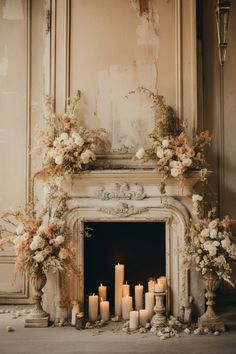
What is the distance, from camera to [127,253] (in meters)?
5.52

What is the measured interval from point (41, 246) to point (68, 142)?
955mm

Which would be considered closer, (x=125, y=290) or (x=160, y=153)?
(x=160, y=153)

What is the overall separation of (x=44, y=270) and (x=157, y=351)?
4.13ft

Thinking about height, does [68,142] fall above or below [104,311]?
above

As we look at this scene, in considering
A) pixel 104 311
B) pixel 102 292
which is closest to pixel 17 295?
pixel 102 292

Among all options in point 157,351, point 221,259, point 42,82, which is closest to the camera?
point 157,351

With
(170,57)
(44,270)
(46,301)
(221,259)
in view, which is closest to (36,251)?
(44,270)

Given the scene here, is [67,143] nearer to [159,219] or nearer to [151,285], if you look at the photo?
[159,219]

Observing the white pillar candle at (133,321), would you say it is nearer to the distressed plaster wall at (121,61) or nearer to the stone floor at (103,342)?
the stone floor at (103,342)

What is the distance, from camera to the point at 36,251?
183 inches

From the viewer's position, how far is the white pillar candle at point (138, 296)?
5.07 metres

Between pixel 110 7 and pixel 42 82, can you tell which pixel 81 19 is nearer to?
pixel 110 7

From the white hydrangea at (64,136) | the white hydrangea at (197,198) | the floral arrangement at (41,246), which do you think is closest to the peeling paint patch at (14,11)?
the white hydrangea at (64,136)

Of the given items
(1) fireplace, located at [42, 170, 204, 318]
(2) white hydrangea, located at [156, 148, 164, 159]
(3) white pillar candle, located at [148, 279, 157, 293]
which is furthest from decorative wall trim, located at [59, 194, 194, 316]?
(2) white hydrangea, located at [156, 148, 164, 159]
